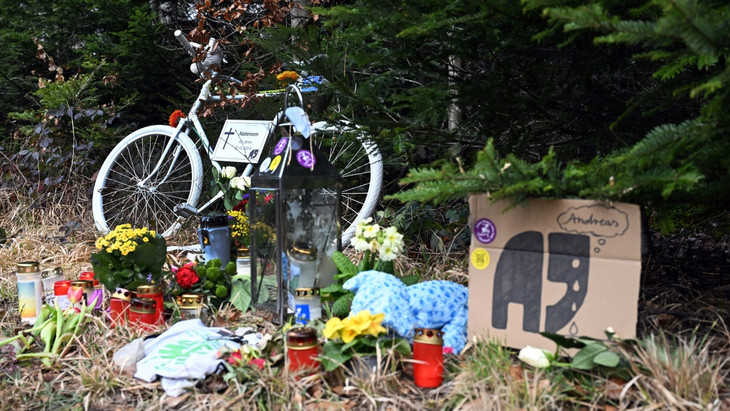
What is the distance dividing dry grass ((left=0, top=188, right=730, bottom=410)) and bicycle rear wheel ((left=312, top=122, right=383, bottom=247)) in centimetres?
124

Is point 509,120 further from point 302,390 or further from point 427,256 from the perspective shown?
point 302,390

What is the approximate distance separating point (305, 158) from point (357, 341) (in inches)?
30.3

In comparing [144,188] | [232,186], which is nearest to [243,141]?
[232,186]

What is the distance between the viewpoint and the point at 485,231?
179 cm

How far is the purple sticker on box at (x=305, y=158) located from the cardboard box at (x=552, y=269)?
686mm

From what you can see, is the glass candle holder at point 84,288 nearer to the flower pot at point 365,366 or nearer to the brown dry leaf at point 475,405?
the flower pot at point 365,366

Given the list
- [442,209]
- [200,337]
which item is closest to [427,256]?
[442,209]

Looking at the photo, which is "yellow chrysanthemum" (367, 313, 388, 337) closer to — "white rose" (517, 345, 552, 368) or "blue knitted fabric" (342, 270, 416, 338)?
"blue knitted fabric" (342, 270, 416, 338)

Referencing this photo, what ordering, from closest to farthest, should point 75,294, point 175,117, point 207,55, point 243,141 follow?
point 75,294 → point 243,141 → point 207,55 → point 175,117

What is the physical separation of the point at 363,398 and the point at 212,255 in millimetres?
1596

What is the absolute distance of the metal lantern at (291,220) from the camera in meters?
2.19

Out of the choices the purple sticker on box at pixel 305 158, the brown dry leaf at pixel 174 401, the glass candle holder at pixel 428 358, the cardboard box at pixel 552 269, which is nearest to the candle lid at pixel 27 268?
the brown dry leaf at pixel 174 401

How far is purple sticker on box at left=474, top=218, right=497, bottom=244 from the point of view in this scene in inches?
70.2

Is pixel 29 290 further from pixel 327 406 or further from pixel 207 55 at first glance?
pixel 207 55
